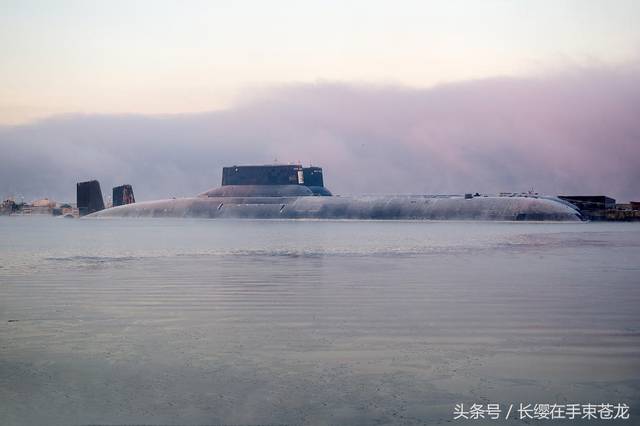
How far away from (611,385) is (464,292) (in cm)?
874

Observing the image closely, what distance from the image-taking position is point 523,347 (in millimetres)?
10641

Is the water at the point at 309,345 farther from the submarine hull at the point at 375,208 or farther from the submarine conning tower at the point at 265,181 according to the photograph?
the submarine conning tower at the point at 265,181

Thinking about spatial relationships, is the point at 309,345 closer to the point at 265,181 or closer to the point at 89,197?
the point at 265,181

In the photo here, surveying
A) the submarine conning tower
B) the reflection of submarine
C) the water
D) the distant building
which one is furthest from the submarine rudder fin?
the water

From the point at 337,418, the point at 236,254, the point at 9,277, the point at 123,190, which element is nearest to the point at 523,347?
the point at 337,418

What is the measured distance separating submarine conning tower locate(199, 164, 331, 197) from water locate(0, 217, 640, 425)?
241 feet

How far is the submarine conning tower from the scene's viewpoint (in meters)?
95.8

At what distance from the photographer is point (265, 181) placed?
9644 cm

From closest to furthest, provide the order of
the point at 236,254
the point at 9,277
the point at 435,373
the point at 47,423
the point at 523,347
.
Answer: the point at 47,423, the point at 435,373, the point at 523,347, the point at 9,277, the point at 236,254

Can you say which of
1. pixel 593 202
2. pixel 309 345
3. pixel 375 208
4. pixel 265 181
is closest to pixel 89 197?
pixel 265 181

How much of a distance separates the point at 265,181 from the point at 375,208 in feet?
51.8

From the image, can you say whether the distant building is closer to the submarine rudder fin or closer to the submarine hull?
the submarine hull

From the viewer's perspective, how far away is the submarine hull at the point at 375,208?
77.0 metres

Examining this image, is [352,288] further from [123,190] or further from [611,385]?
[123,190]
